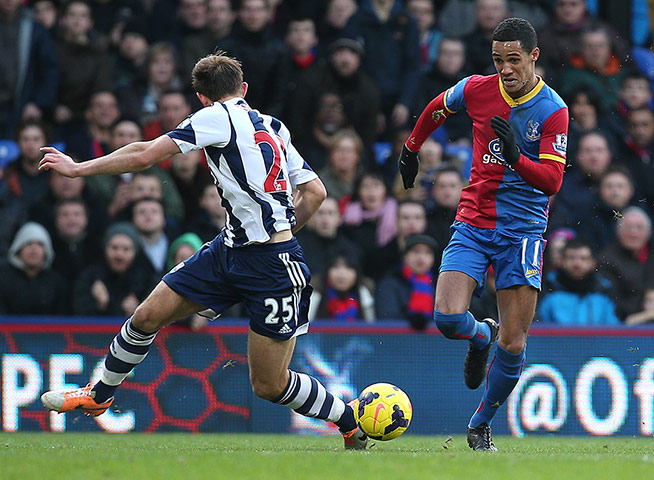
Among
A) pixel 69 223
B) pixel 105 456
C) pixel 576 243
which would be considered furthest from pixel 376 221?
pixel 105 456

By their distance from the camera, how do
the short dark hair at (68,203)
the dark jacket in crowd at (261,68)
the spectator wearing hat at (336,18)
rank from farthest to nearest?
the spectator wearing hat at (336,18), the dark jacket in crowd at (261,68), the short dark hair at (68,203)

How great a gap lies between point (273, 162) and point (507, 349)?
1.90 meters

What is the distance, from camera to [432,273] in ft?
35.2

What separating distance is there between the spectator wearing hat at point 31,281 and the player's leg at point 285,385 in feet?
12.7

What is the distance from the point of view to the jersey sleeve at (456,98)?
743cm

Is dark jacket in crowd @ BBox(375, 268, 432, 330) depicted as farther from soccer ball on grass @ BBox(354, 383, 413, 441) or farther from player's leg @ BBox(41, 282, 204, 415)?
player's leg @ BBox(41, 282, 204, 415)

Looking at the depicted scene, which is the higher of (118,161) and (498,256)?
(118,161)

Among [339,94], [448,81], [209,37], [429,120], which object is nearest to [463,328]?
[429,120]

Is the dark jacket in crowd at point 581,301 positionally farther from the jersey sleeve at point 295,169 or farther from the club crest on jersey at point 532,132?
the jersey sleeve at point 295,169

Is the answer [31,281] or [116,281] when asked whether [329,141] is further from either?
[31,281]

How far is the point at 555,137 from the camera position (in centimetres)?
694

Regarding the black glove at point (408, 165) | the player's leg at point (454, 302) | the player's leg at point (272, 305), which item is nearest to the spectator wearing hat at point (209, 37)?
the black glove at point (408, 165)

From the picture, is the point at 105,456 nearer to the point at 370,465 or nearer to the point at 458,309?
the point at 370,465

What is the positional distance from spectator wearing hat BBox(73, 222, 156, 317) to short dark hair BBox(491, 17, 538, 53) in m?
4.47
